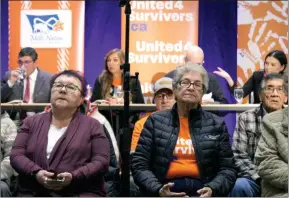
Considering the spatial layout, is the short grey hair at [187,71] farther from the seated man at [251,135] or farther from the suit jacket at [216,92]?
the suit jacket at [216,92]

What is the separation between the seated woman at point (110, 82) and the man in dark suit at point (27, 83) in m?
0.50

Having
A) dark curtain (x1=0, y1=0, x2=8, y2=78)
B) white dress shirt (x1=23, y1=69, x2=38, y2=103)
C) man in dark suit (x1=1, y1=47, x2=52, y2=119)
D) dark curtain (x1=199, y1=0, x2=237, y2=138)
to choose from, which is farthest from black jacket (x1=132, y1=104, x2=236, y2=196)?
dark curtain (x1=0, y1=0, x2=8, y2=78)

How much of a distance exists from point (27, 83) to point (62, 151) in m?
2.79

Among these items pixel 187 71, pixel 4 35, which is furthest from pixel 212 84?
pixel 4 35

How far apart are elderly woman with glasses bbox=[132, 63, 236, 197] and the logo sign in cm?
393

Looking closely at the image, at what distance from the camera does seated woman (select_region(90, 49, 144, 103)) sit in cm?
588

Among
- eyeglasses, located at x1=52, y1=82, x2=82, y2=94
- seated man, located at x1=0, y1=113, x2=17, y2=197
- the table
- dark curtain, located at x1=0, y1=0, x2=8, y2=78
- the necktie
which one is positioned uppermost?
dark curtain, located at x1=0, y1=0, x2=8, y2=78

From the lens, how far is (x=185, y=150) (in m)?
3.68

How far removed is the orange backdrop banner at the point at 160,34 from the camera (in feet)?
24.6

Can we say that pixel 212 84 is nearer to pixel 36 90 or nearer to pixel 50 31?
pixel 36 90

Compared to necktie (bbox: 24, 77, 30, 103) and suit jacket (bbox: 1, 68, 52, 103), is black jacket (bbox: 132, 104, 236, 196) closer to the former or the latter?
suit jacket (bbox: 1, 68, 52, 103)

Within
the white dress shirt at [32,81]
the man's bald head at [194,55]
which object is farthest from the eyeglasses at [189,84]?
the white dress shirt at [32,81]

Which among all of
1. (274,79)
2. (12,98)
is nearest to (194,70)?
(274,79)

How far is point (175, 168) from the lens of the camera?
3680 mm
